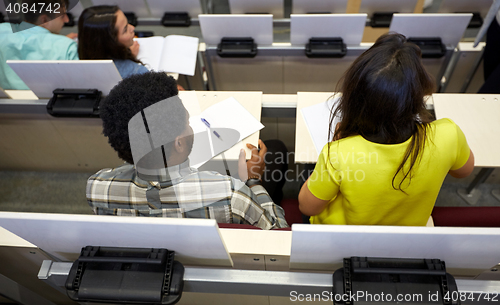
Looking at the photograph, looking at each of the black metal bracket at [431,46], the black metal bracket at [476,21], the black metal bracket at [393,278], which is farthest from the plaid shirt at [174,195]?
the black metal bracket at [476,21]

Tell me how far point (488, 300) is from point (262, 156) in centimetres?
94

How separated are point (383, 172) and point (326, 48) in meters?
1.30

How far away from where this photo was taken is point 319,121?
59.1 inches

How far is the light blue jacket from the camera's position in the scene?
5.81 ft

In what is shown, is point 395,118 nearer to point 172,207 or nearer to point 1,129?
point 172,207

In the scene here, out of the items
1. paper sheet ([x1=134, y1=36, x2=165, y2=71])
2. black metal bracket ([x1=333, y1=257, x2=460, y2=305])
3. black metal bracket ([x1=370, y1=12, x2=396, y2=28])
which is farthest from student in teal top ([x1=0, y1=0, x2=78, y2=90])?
black metal bracket ([x1=370, y1=12, x2=396, y2=28])

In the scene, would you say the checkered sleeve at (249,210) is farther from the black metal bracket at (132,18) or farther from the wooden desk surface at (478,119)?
the black metal bracket at (132,18)

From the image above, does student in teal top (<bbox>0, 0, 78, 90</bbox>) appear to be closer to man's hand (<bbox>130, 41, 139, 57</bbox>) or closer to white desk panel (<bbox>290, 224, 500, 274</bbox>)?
man's hand (<bbox>130, 41, 139, 57</bbox>)

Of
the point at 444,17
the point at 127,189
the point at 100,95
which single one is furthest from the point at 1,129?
the point at 444,17

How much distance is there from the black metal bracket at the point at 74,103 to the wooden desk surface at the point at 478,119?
167 centimetres

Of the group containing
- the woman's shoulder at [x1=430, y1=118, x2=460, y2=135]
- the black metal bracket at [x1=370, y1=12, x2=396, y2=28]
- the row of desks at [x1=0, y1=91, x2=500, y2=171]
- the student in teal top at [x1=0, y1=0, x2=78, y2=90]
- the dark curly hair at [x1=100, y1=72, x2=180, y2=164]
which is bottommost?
the row of desks at [x1=0, y1=91, x2=500, y2=171]

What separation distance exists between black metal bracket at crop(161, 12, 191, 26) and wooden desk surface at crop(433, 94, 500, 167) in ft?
6.61

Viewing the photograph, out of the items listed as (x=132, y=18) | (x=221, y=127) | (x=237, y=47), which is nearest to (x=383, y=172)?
(x=221, y=127)

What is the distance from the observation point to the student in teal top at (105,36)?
1.70 metres
